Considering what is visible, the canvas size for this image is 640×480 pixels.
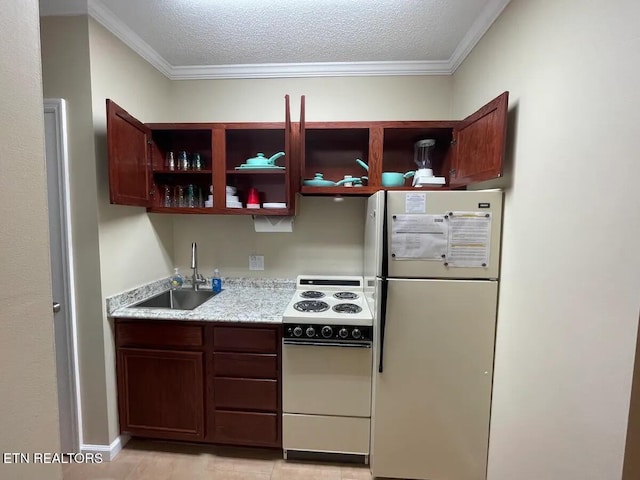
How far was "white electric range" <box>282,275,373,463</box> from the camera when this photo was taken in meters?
1.68

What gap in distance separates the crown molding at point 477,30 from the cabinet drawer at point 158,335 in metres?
2.51

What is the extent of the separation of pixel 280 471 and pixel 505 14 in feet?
9.49

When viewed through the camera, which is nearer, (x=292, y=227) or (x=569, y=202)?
(x=569, y=202)

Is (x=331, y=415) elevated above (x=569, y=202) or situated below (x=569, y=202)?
below

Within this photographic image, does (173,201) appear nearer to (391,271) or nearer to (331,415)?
(391,271)

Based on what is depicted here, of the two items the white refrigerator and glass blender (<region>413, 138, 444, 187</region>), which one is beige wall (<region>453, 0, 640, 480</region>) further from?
glass blender (<region>413, 138, 444, 187</region>)

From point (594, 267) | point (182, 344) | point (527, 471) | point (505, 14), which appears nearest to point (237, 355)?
point (182, 344)

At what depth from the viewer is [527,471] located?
1.23m

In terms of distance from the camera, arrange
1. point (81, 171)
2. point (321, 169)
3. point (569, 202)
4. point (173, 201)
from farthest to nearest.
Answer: point (321, 169)
point (173, 201)
point (81, 171)
point (569, 202)

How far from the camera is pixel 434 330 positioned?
1534mm

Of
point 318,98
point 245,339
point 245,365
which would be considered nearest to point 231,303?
point 245,339

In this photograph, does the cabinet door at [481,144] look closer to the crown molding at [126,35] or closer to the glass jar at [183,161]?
the glass jar at [183,161]

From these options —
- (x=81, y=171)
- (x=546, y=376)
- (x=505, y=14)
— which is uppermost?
(x=505, y=14)

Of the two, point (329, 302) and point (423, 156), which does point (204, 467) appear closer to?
point (329, 302)
